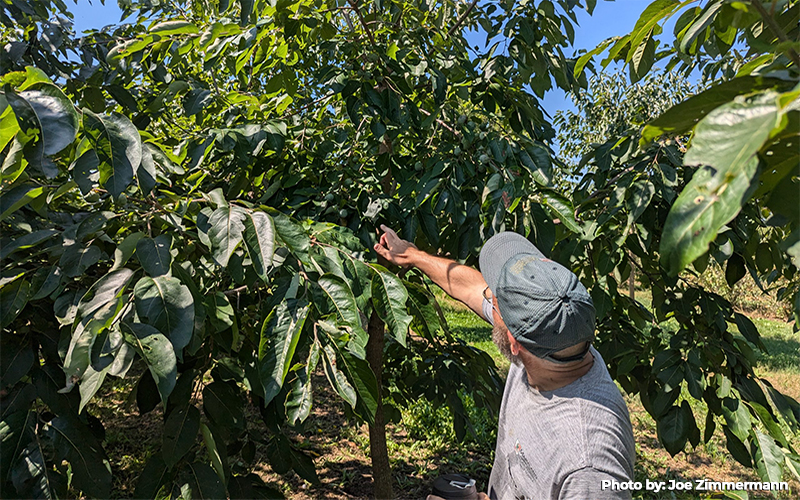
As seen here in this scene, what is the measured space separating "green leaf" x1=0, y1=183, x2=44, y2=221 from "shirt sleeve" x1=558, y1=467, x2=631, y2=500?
4.86ft

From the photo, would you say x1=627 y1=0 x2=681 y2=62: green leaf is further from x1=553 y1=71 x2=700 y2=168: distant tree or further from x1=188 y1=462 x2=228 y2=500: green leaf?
x1=553 y1=71 x2=700 y2=168: distant tree

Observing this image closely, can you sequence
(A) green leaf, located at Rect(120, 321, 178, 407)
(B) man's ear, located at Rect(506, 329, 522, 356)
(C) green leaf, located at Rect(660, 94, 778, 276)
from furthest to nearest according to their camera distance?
(B) man's ear, located at Rect(506, 329, 522, 356)
(A) green leaf, located at Rect(120, 321, 178, 407)
(C) green leaf, located at Rect(660, 94, 778, 276)

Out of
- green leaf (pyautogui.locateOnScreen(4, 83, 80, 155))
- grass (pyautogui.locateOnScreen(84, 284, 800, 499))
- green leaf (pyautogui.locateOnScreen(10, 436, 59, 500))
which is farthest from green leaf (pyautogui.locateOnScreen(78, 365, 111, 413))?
grass (pyautogui.locateOnScreen(84, 284, 800, 499))

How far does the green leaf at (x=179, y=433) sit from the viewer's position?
1313 millimetres

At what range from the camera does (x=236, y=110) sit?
7.52ft

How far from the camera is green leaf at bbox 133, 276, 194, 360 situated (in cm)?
100

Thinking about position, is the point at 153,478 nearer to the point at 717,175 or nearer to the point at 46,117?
the point at 46,117

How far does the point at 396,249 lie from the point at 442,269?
25 centimetres

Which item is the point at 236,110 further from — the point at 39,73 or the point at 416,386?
the point at 416,386

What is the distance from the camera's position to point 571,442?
4.08ft

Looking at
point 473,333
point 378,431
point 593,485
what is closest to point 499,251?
point 593,485

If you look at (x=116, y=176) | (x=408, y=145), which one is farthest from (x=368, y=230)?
(x=116, y=176)

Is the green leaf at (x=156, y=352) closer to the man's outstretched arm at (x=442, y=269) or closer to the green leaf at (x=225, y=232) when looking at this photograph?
the green leaf at (x=225, y=232)

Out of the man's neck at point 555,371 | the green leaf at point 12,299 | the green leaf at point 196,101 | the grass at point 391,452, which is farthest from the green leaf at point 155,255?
the grass at point 391,452
